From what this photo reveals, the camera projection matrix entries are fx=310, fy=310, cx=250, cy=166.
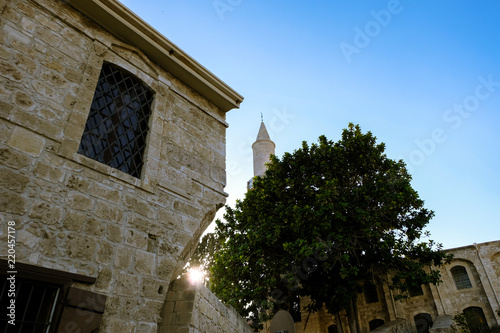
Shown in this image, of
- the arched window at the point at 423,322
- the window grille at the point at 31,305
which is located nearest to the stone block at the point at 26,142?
the window grille at the point at 31,305

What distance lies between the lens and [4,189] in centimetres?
272

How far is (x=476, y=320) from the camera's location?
15625 mm

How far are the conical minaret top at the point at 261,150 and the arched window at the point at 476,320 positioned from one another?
47.5ft

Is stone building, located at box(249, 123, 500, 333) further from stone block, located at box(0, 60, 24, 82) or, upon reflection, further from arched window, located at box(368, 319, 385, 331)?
stone block, located at box(0, 60, 24, 82)

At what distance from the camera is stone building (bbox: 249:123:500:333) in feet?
53.1

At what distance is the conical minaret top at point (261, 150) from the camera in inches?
942

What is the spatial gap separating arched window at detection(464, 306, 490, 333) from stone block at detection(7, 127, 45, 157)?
17514 millimetres

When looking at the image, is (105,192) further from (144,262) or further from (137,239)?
(144,262)

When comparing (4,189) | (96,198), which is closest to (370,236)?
(96,198)

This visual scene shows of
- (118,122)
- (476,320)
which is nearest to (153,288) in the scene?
(118,122)

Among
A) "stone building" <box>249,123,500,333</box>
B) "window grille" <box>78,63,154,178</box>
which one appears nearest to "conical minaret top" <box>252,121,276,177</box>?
"stone building" <box>249,123,500,333</box>

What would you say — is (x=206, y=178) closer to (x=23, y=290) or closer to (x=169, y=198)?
(x=169, y=198)

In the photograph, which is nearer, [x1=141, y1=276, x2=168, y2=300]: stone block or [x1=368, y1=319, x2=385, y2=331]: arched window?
[x1=141, y1=276, x2=168, y2=300]: stone block

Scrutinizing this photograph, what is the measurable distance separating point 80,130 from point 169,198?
131cm
